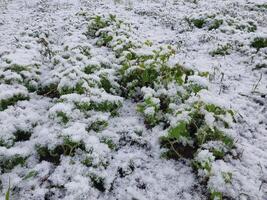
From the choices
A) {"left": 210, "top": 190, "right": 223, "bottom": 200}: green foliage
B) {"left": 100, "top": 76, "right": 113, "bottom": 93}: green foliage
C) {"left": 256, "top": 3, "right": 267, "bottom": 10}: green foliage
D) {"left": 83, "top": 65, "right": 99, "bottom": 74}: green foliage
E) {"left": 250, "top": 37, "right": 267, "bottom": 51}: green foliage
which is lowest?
{"left": 210, "top": 190, "right": 223, "bottom": 200}: green foliage

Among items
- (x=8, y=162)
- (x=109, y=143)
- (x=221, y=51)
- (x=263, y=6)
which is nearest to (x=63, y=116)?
(x=109, y=143)

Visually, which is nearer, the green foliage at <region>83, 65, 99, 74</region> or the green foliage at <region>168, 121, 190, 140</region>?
the green foliage at <region>168, 121, 190, 140</region>

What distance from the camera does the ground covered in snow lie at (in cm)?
289

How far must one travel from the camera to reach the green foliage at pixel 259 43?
5824mm

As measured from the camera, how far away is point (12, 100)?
3.92 m

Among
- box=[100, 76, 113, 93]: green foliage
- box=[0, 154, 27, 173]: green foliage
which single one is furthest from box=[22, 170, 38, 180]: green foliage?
box=[100, 76, 113, 93]: green foliage

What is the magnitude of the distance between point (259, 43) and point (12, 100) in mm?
4705

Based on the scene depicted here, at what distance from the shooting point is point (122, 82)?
4469 millimetres

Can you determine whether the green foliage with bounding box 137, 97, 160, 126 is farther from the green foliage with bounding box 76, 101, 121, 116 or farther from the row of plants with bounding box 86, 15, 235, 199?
the green foliage with bounding box 76, 101, 121, 116

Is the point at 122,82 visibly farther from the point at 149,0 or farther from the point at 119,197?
the point at 149,0

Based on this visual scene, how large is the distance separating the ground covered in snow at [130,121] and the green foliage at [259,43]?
2cm

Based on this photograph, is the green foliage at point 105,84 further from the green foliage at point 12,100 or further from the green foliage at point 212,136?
the green foliage at point 212,136

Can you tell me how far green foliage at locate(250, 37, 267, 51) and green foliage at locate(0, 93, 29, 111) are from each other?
14.7 ft

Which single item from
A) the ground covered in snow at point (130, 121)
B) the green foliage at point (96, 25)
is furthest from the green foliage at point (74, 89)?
the green foliage at point (96, 25)
